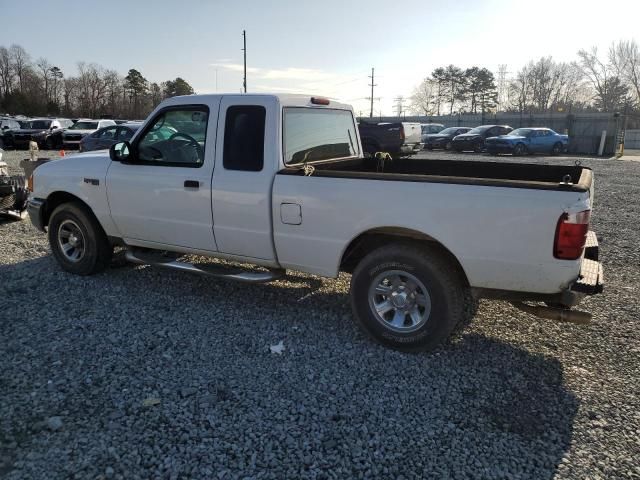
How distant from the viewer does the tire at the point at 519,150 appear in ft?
92.5

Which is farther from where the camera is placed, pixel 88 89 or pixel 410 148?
pixel 88 89

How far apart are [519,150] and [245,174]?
89.5ft

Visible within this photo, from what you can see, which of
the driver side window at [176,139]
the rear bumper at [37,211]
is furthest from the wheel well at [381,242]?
the rear bumper at [37,211]

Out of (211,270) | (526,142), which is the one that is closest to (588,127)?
(526,142)

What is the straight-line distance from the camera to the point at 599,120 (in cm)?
3409

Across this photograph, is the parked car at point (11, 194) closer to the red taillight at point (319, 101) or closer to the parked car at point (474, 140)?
the red taillight at point (319, 101)

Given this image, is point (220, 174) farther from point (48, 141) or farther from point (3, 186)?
point (48, 141)

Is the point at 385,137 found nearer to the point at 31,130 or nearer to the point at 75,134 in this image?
the point at 75,134

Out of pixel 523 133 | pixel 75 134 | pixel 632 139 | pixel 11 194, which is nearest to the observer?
pixel 11 194

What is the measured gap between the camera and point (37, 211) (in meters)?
5.82

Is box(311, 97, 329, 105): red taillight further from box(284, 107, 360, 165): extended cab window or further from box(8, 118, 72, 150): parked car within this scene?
box(8, 118, 72, 150): parked car

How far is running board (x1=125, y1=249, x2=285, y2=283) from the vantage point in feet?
14.9

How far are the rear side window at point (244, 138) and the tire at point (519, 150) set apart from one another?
26.7m

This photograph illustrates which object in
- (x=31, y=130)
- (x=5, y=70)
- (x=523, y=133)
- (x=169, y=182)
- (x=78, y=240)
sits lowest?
(x=78, y=240)
